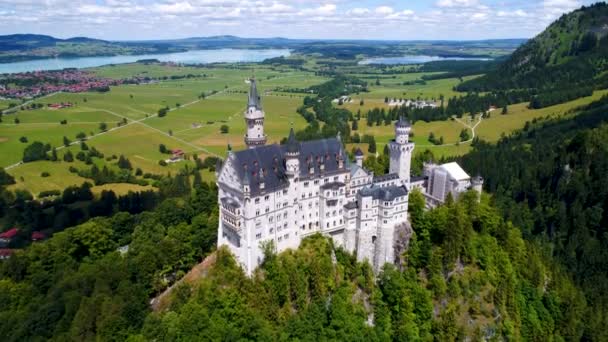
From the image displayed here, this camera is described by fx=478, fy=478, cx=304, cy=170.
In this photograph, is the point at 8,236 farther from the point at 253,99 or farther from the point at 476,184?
the point at 476,184

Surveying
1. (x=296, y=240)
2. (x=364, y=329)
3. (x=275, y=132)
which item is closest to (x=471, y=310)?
(x=364, y=329)

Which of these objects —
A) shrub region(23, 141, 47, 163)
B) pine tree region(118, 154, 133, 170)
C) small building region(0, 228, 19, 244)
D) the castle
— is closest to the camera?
the castle

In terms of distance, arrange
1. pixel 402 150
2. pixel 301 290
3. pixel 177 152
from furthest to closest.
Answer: pixel 177 152
pixel 402 150
pixel 301 290

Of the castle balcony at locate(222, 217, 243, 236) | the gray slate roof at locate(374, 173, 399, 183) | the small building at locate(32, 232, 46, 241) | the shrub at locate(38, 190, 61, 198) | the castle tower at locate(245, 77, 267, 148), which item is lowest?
the small building at locate(32, 232, 46, 241)

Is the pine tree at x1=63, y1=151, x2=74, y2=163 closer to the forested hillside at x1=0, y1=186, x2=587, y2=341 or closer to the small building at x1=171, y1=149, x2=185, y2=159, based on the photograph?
the small building at x1=171, y1=149, x2=185, y2=159

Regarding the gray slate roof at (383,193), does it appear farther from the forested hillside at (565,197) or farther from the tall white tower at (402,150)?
the forested hillside at (565,197)

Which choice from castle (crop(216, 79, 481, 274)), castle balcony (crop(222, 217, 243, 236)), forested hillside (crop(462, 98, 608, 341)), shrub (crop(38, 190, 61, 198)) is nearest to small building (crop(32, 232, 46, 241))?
shrub (crop(38, 190, 61, 198))

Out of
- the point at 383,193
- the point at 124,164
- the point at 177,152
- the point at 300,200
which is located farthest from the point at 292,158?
the point at 177,152
